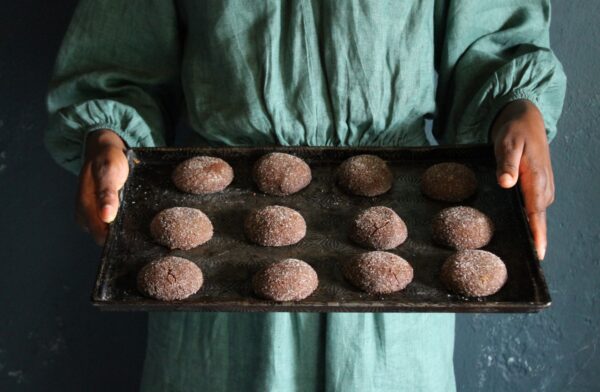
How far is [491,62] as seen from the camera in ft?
3.65

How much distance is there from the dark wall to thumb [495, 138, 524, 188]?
1.74ft

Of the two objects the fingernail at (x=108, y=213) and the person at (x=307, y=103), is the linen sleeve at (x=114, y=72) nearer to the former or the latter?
the person at (x=307, y=103)

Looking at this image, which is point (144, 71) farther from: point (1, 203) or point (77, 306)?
point (77, 306)

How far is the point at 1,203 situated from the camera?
1557 mm

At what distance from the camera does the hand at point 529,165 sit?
98 centimetres

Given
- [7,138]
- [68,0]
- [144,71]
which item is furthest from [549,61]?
[7,138]

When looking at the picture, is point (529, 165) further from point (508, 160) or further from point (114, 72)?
point (114, 72)

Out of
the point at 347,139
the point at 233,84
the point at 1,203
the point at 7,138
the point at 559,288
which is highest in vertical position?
the point at 233,84

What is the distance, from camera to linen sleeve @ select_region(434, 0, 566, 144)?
1078mm

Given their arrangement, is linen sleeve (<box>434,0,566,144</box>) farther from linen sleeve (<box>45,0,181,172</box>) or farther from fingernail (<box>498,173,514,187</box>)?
linen sleeve (<box>45,0,181,172</box>)

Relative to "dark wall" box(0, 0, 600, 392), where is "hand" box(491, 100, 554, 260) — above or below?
above

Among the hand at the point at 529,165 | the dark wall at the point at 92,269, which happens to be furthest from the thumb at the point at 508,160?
the dark wall at the point at 92,269

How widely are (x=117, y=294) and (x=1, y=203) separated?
0.71 meters

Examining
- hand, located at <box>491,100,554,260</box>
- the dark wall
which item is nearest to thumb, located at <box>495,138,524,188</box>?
hand, located at <box>491,100,554,260</box>
